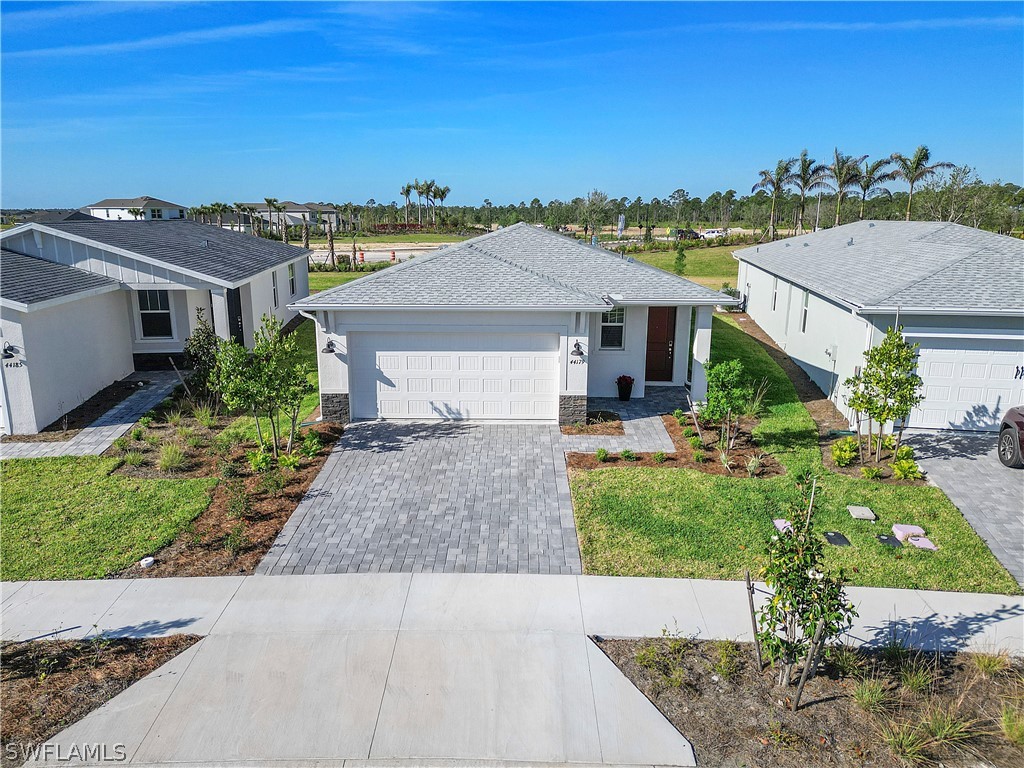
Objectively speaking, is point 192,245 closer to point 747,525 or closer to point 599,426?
point 599,426

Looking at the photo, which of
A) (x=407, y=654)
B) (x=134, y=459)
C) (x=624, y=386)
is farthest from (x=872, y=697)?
(x=134, y=459)

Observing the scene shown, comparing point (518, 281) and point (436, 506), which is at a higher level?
point (518, 281)

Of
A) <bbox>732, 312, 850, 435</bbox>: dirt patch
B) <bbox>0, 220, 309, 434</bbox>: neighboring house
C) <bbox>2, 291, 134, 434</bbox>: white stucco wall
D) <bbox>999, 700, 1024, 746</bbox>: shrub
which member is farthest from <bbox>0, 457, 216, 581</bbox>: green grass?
<bbox>732, 312, 850, 435</bbox>: dirt patch

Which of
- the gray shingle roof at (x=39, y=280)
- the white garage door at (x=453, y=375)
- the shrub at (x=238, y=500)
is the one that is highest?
the gray shingle roof at (x=39, y=280)

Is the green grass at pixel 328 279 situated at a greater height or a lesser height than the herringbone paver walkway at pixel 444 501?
greater

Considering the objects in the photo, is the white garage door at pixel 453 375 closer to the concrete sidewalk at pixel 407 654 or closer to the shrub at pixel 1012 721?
the concrete sidewalk at pixel 407 654

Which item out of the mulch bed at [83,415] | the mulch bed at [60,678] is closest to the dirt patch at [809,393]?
the mulch bed at [60,678]

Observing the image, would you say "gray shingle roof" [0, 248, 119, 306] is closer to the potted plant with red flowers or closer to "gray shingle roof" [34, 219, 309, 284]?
"gray shingle roof" [34, 219, 309, 284]
